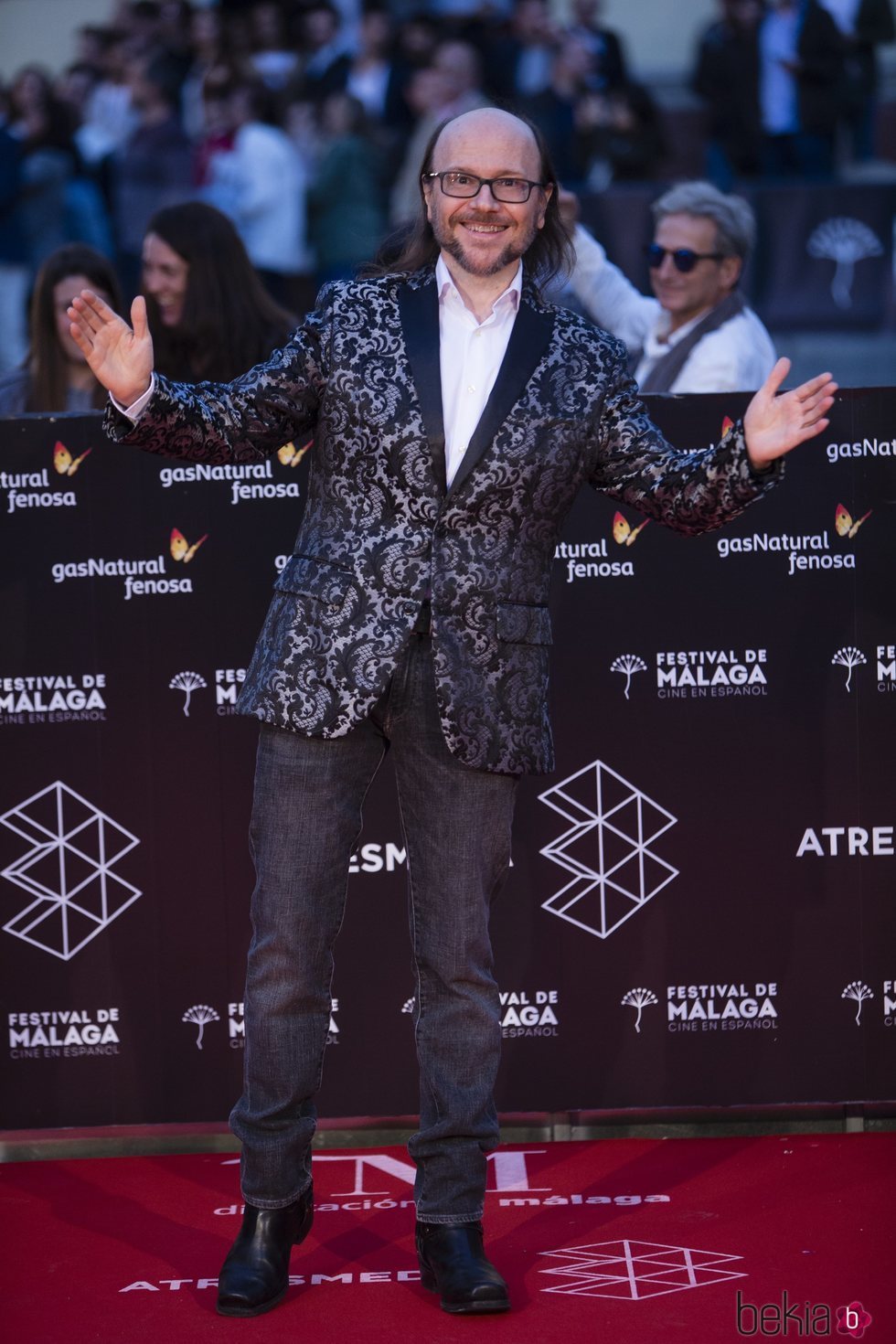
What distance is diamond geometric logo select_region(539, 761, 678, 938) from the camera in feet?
12.5

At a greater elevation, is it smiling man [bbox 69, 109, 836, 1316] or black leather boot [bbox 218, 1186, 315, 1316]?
smiling man [bbox 69, 109, 836, 1316]

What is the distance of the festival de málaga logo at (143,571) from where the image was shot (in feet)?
12.2

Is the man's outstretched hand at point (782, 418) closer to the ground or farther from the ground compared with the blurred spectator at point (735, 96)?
closer to the ground

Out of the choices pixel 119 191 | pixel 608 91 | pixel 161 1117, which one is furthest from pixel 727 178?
pixel 161 1117

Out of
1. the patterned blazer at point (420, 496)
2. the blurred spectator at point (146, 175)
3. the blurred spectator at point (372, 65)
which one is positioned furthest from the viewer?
the blurred spectator at point (372, 65)

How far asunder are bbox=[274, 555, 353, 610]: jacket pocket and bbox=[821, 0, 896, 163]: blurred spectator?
7.59 metres

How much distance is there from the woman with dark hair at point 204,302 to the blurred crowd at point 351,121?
3.54m

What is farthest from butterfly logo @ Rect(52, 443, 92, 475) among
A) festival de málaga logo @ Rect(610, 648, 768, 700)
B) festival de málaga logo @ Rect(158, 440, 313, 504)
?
festival de málaga logo @ Rect(610, 648, 768, 700)

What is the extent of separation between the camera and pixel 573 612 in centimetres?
377

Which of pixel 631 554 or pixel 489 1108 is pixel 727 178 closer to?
pixel 631 554

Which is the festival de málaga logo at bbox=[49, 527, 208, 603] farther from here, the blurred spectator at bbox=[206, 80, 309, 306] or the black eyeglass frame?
the blurred spectator at bbox=[206, 80, 309, 306]

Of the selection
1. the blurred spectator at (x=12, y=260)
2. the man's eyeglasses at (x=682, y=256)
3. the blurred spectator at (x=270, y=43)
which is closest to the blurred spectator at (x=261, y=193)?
the blurred spectator at (x=12, y=260)

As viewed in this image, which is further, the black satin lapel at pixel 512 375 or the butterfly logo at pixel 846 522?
the butterfly logo at pixel 846 522

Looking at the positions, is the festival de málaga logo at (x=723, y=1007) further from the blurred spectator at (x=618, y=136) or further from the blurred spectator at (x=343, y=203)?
the blurred spectator at (x=618, y=136)
